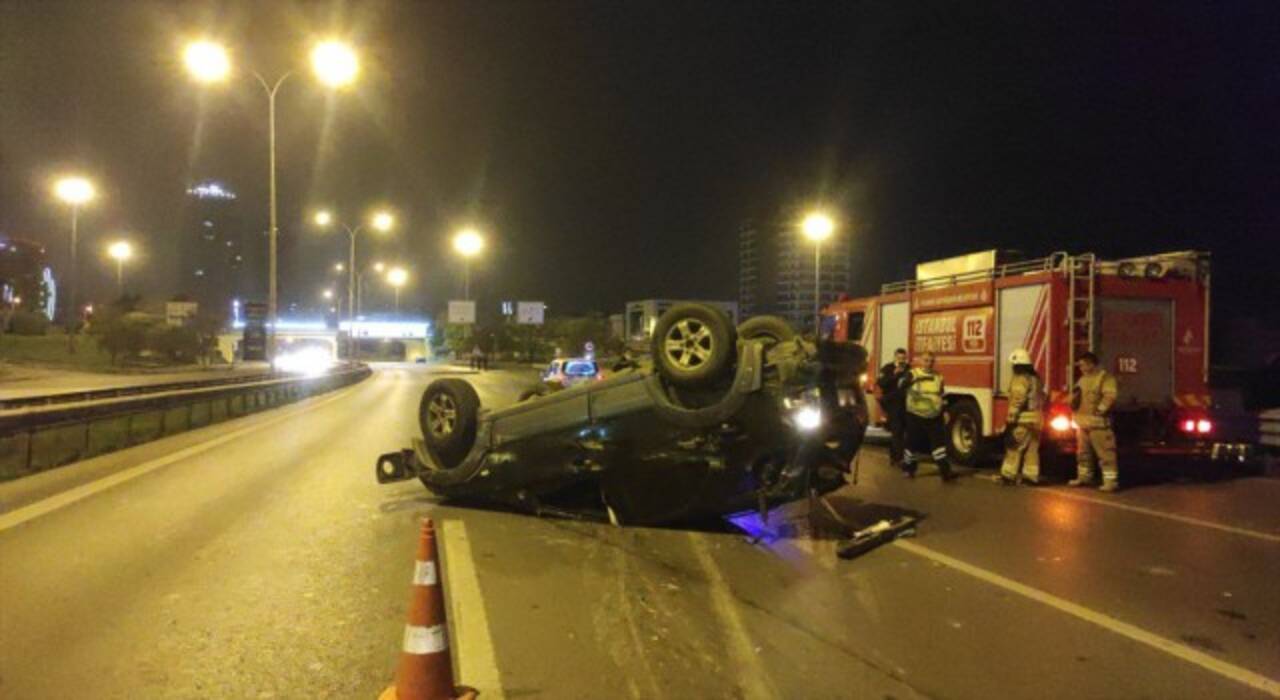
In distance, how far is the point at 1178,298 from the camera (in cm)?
1206

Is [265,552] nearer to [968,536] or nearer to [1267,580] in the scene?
[968,536]

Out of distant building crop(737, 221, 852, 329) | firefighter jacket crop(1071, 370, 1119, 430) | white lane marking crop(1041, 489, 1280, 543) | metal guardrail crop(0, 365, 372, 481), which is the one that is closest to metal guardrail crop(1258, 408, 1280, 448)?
firefighter jacket crop(1071, 370, 1119, 430)

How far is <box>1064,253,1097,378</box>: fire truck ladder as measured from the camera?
11469 millimetres

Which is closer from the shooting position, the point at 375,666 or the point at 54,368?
the point at 375,666

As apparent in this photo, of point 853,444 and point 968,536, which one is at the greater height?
point 853,444

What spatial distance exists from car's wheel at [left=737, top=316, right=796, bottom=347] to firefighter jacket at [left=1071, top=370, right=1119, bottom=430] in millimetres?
4916

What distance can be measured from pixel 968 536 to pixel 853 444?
131 cm

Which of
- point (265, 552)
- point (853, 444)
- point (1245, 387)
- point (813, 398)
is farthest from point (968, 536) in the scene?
point (1245, 387)

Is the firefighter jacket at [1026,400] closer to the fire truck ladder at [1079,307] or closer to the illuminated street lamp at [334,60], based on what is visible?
the fire truck ladder at [1079,307]

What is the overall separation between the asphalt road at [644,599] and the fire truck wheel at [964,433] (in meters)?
2.43

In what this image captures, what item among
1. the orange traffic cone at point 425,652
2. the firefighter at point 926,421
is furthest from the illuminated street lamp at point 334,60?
the orange traffic cone at point 425,652

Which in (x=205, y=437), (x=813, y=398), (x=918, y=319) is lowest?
(x=205, y=437)

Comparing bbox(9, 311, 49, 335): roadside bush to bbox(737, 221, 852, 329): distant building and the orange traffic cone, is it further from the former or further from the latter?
the orange traffic cone

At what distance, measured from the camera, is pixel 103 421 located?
1595 cm
